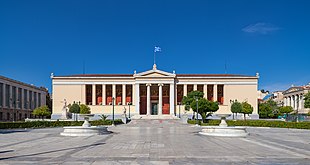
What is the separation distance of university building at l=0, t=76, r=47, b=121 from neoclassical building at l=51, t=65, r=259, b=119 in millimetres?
10116

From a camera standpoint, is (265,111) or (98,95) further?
(98,95)

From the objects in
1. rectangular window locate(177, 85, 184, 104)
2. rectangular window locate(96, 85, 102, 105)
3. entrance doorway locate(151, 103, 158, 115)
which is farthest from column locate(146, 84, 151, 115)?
rectangular window locate(96, 85, 102, 105)

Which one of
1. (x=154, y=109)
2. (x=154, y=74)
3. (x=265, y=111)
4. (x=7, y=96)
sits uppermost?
(x=154, y=74)

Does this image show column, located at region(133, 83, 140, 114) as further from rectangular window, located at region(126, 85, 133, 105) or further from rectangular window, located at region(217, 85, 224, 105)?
rectangular window, located at region(217, 85, 224, 105)

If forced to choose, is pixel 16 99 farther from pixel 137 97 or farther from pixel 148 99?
pixel 148 99

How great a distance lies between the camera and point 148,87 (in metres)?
79.9

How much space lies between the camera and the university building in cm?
7469

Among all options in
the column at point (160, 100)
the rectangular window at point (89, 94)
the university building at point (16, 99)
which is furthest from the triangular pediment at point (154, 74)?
the university building at point (16, 99)

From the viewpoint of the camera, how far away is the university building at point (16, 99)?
7469 cm

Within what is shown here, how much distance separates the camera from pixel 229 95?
8112 cm

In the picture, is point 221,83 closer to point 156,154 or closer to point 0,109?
point 0,109

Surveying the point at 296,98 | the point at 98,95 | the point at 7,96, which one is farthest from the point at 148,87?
the point at 296,98

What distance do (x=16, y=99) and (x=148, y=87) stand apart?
34057 mm

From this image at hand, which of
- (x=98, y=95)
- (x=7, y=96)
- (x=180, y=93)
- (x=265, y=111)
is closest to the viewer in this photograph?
(x=7, y=96)
